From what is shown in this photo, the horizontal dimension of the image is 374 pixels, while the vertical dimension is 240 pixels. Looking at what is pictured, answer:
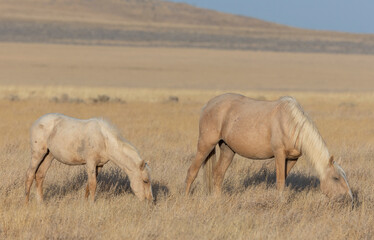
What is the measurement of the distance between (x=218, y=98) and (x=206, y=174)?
1093 mm

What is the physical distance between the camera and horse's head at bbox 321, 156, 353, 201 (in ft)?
23.1

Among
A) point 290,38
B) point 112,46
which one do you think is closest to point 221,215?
point 112,46

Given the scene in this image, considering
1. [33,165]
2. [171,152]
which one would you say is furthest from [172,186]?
[171,152]

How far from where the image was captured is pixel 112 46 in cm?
7481

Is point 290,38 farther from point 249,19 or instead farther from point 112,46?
point 249,19

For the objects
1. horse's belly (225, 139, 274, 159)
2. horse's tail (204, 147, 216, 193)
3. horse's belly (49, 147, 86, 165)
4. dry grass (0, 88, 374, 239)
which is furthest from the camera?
horse's tail (204, 147, 216, 193)

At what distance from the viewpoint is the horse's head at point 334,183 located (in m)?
7.04

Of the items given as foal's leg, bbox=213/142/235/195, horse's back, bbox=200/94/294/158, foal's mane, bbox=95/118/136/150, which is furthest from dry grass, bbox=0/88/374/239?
foal's mane, bbox=95/118/136/150

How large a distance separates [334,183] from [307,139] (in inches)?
26.1

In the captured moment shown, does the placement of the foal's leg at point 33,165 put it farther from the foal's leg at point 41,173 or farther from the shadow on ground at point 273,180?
the shadow on ground at point 273,180

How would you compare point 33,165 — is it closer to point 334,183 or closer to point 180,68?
point 334,183

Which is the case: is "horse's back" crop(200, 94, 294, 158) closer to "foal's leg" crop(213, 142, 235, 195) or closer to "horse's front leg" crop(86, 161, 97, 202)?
"foal's leg" crop(213, 142, 235, 195)

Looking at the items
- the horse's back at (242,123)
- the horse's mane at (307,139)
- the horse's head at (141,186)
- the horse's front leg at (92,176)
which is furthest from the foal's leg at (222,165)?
the horse's front leg at (92,176)

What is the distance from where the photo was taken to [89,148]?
716 centimetres
